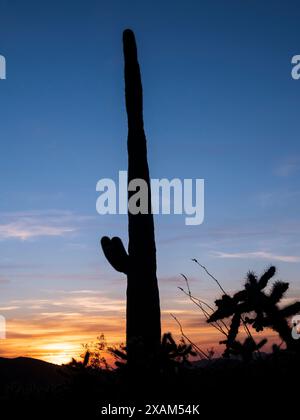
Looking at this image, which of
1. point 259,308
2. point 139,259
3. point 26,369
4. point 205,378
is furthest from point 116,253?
point 26,369

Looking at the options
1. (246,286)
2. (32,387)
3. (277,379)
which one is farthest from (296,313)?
(32,387)

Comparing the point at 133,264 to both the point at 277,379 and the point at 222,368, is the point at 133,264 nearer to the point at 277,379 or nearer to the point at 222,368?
the point at 222,368

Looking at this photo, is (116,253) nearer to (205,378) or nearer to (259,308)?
(259,308)

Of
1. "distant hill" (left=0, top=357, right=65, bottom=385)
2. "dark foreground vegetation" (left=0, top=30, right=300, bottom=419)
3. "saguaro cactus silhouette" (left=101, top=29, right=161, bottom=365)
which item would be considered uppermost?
"saguaro cactus silhouette" (left=101, top=29, right=161, bottom=365)

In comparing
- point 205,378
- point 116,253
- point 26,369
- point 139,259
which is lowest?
point 26,369

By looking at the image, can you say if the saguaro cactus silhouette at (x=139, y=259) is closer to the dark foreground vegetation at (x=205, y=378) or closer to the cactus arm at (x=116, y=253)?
the cactus arm at (x=116, y=253)

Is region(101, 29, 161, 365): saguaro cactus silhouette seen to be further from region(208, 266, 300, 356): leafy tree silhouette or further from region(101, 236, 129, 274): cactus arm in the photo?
region(208, 266, 300, 356): leafy tree silhouette

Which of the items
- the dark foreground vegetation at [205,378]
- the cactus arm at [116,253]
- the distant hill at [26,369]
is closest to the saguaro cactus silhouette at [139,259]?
the cactus arm at [116,253]

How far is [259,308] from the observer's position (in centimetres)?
621

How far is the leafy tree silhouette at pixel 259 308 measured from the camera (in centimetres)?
605

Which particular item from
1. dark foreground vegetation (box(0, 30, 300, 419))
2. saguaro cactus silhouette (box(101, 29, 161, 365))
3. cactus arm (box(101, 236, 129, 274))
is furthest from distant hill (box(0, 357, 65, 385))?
dark foreground vegetation (box(0, 30, 300, 419))

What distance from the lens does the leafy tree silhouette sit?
19.9ft
